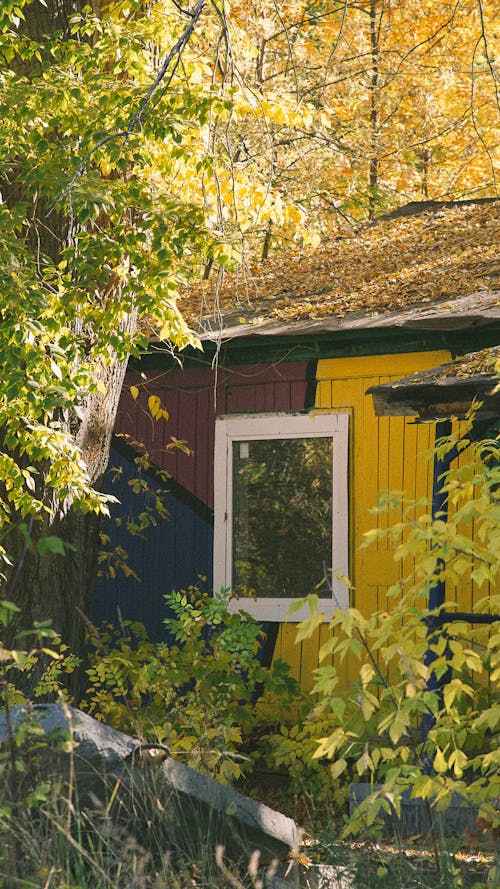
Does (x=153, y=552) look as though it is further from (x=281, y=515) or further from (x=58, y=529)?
(x=58, y=529)

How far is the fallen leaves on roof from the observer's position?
8789 millimetres

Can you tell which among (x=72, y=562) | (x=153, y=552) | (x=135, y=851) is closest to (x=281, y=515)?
(x=153, y=552)

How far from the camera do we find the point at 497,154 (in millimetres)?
18000

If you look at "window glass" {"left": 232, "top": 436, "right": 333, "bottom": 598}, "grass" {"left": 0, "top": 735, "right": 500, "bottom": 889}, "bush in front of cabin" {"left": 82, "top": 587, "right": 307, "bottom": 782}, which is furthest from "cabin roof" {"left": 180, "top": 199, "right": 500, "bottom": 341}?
"grass" {"left": 0, "top": 735, "right": 500, "bottom": 889}

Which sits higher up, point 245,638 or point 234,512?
point 234,512

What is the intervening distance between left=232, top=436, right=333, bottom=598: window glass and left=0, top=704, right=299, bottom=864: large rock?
3944 mm

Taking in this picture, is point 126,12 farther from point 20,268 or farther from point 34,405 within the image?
point 34,405

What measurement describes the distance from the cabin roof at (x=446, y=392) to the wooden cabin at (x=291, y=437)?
3.26ft

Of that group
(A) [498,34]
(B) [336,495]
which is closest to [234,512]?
(B) [336,495]

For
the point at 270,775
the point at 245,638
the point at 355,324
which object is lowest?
the point at 270,775

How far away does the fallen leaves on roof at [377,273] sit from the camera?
879 cm

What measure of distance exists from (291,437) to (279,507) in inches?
22.7

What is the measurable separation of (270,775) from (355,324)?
Result: 348cm

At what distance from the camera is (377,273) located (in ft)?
32.5
